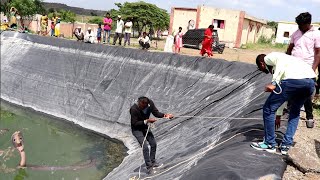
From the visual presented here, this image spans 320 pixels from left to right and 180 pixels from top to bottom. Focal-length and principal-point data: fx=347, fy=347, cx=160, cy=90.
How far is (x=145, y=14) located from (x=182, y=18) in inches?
267

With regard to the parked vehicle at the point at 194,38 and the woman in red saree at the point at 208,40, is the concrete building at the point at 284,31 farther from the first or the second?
the woman in red saree at the point at 208,40

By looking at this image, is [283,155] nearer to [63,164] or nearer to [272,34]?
[63,164]

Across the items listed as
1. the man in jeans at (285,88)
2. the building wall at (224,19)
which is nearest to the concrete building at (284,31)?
the building wall at (224,19)

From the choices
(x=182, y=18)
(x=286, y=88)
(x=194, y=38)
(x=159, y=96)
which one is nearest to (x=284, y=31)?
(x=182, y=18)

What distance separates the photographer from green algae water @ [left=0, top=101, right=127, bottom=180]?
788 centimetres

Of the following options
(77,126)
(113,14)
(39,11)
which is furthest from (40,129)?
(39,11)

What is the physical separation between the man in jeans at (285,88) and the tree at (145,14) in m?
28.3

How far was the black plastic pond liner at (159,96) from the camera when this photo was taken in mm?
Answer: 5199

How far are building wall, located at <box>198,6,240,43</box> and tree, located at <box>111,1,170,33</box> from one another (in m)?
8.11

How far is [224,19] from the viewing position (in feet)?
81.0

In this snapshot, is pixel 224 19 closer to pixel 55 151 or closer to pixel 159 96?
pixel 159 96

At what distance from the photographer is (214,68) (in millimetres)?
9836

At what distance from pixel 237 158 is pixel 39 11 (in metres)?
36.7

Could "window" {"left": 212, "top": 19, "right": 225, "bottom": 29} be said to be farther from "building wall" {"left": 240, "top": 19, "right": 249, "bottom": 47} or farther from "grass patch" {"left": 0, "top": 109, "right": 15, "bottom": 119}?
Result: "grass patch" {"left": 0, "top": 109, "right": 15, "bottom": 119}
